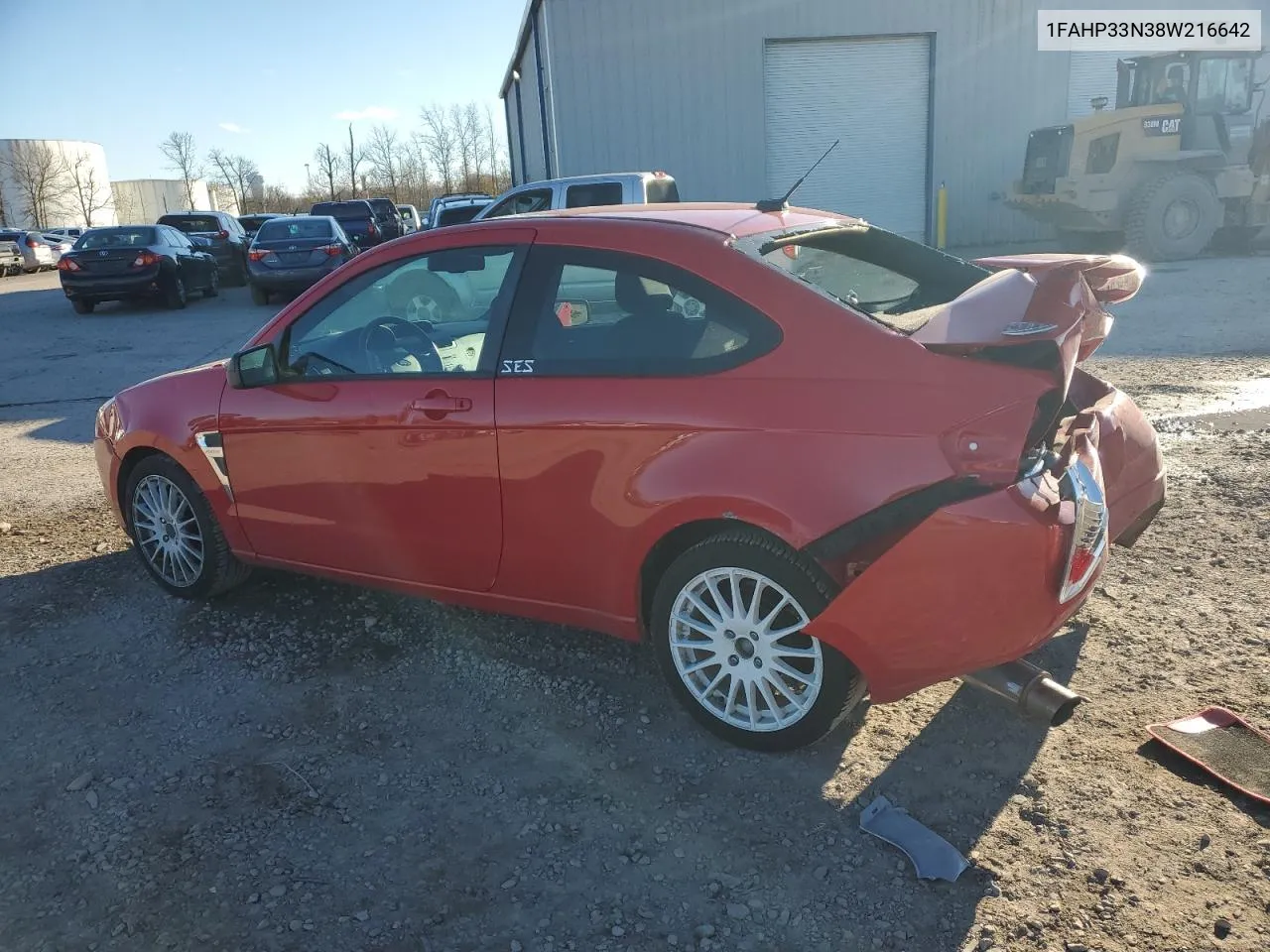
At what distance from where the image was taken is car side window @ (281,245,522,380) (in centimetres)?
353

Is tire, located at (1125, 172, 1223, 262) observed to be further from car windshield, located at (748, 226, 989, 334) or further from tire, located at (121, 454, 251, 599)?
tire, located at (121, 454, 251, 599)

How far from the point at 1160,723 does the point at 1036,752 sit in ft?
1.44

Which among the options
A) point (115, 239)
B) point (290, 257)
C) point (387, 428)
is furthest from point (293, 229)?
point (387, 428)

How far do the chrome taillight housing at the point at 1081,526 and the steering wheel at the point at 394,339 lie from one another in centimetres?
216

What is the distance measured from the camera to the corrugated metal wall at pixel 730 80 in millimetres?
19844

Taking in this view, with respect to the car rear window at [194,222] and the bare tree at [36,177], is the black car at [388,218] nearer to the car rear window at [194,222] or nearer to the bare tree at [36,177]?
the car rear window at [194,222]

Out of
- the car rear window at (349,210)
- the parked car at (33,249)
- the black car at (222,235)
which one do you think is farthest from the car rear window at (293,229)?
the parked car at (33,249)

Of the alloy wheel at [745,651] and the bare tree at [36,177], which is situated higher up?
the bare tree at [36,177]

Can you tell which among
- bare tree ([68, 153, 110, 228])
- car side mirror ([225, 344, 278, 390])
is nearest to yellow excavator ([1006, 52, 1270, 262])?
car side mirror ([225, 344, 278, 390])

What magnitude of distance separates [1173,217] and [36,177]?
6970 centimetres

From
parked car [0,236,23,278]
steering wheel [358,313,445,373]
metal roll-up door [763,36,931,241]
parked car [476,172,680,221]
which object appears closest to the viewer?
steering wheel [358,313,445,373]

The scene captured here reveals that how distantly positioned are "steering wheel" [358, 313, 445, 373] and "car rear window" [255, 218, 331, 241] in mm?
15050

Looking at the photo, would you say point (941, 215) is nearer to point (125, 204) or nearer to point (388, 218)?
point (388, 218)

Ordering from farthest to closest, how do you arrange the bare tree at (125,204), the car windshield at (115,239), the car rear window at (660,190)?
the bare tree at (125,204)
the car windshield at (115,239)
the car rear window at (660,190)
